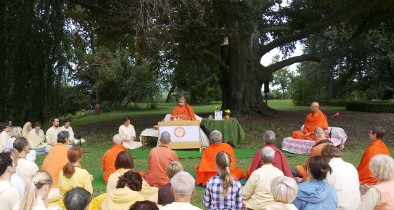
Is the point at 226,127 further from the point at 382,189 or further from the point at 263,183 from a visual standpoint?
the point at 382,189

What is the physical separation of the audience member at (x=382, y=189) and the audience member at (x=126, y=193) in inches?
90.9

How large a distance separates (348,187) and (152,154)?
3653mm

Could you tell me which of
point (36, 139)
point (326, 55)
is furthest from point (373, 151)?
point (326, 55)

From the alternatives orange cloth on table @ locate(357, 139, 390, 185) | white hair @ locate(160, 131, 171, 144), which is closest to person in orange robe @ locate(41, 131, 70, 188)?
white hair @ locate(160, 131, 171, 144)

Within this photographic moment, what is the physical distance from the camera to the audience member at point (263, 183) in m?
6.02

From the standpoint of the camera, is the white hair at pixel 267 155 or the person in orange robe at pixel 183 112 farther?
the person in orange robe at pixel 183 112

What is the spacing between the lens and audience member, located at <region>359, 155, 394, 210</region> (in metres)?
4.40

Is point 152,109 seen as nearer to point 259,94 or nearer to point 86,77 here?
point 86,77

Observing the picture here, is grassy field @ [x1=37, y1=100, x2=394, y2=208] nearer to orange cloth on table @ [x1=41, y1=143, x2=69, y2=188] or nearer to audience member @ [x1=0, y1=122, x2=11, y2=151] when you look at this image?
orange cloth on table @ [x1=41, y1=143, x2=69, y2=188]

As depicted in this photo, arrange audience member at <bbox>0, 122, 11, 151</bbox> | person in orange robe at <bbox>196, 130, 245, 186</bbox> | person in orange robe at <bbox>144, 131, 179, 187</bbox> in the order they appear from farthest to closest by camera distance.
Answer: audience member at <bbox>0, 122, 11, 151</bbox> → person in orange robe at <bbox>196, 130, 245, 186</bbox> → person in orange robe at <bbox>144, 131, 179, 187</bbox>

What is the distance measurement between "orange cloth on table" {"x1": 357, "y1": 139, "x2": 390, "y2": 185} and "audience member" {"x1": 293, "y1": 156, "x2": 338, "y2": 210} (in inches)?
167

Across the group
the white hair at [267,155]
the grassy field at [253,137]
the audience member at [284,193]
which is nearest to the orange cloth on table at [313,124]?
the grassy field at [253,137]

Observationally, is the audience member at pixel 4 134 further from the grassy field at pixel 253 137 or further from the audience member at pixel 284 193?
the audience member at pixel 284 193

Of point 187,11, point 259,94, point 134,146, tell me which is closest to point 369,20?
point 259,94
